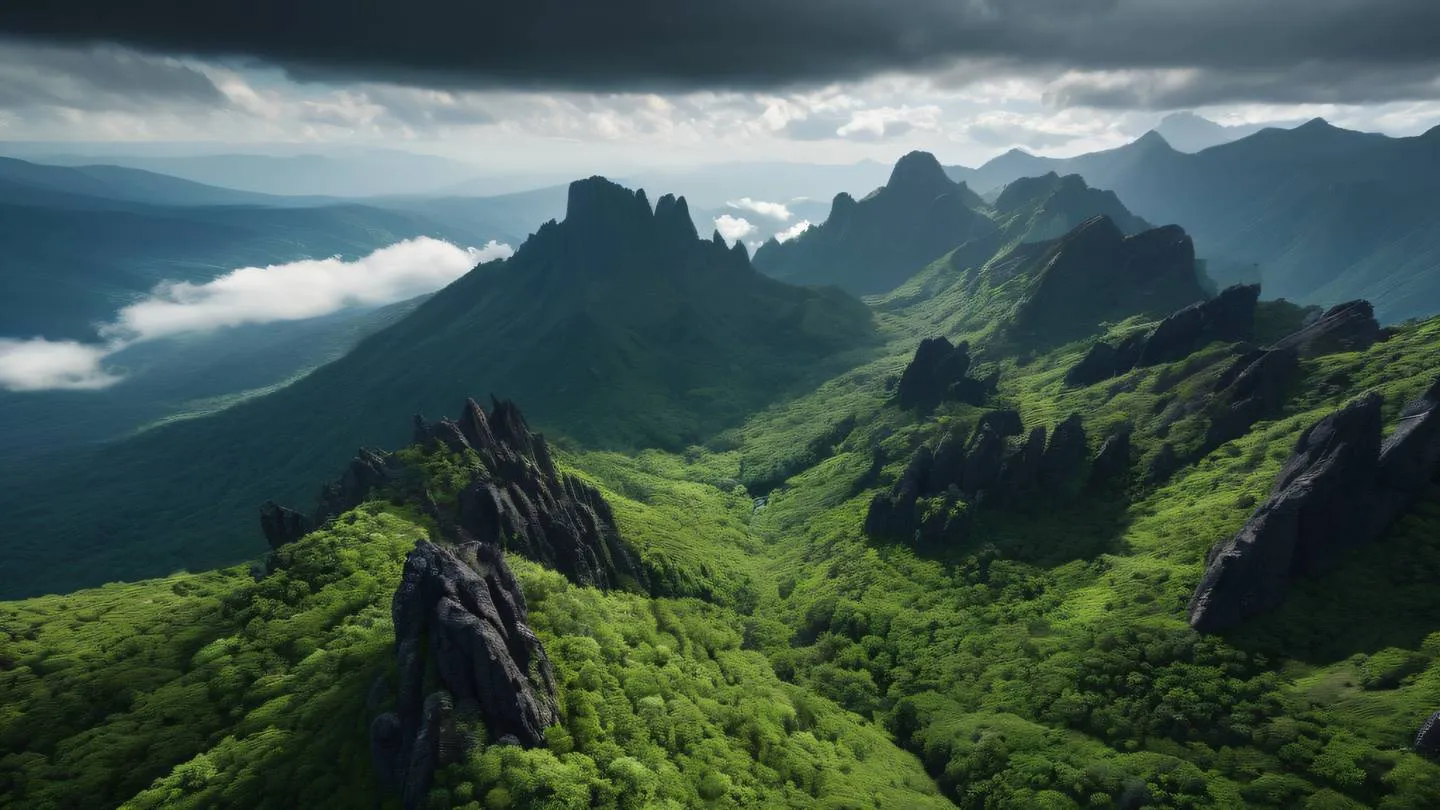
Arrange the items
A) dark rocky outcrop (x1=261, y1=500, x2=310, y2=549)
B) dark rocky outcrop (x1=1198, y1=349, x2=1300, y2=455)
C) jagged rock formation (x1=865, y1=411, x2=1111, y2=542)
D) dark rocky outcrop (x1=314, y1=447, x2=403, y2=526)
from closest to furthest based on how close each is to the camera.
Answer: dark rocky outcrop (x1=314, y1=447, x2=403, y2=526) < dark rocky outcrop (x1=261, y1=500, x2=310, y2=549) < dark rocky outcrop (x1=1198, y1=349, x2=1300, y2=455) < jagged rock formation (x1=865, y1=411, x2=1111, y2=542)

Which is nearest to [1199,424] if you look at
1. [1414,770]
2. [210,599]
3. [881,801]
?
[1414,770]

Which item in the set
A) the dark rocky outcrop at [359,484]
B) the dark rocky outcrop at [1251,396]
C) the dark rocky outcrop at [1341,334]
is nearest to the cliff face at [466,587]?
the dark rocky outcrop at [359,484]

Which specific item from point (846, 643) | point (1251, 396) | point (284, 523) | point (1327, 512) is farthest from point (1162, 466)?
point (284, 523)

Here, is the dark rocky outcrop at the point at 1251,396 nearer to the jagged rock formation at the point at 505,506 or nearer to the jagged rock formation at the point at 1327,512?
the jagged rock formation at the point at 1327,512

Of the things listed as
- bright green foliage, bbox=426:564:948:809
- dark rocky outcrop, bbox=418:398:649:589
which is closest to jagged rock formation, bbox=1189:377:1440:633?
bright green foliage, bbox=426:564:948:809

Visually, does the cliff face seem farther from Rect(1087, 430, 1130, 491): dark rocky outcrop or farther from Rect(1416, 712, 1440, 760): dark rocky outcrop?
Rect(1087, 430, 1130, 491): dark rocky outcrop
